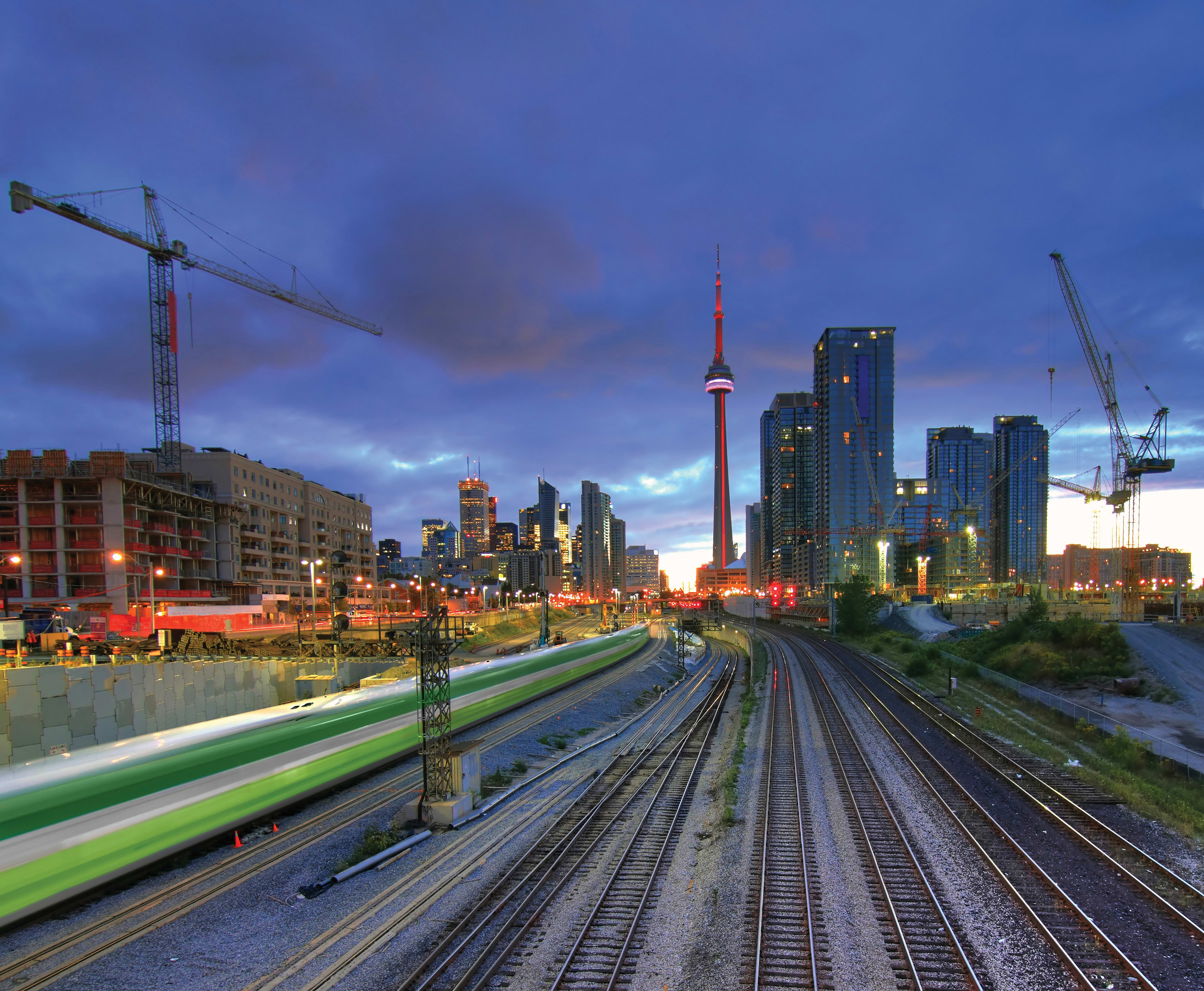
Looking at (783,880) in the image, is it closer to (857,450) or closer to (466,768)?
(466,768)

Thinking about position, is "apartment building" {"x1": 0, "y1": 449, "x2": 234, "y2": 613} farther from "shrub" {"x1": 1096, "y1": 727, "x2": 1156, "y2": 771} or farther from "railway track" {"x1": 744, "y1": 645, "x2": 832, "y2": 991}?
"shrub" {"x1": 1096, "y1": 727, "x2": 1156, "y2": 771}

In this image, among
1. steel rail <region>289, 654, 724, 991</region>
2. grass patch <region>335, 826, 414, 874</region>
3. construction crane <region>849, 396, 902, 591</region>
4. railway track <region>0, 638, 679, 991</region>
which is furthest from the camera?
construction crane <region>849, 396, 902, 591</region>

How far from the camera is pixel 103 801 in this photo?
12.1 m

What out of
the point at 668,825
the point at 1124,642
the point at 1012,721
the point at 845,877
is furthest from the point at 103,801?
the point at 1124,642

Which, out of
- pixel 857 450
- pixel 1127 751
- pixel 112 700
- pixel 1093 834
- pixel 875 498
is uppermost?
pixel 857 450

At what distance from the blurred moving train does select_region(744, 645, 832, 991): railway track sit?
12.5 meters

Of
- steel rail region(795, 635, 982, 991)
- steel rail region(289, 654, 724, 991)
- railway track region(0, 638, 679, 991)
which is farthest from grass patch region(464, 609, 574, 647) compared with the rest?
steel rail region(289, 654, 724, 991)

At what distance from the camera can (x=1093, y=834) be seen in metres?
15.0

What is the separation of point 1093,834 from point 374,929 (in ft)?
56.5

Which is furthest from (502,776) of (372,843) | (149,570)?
(149,570)

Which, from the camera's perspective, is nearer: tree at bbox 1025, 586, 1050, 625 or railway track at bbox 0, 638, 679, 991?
railway track at bbox 0, 638, 679, 991

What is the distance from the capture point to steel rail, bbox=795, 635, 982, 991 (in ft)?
32.7

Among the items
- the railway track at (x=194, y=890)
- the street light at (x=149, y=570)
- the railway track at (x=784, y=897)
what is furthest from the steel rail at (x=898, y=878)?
the street light at (x=149, y=570)

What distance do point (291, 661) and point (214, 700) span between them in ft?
22.6
